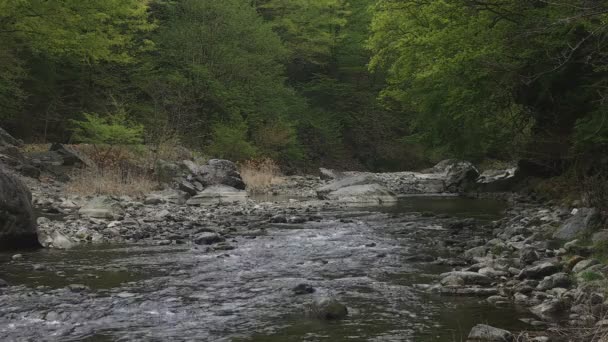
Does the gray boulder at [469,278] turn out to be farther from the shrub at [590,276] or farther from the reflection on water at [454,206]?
the reflection on water at [454,206]

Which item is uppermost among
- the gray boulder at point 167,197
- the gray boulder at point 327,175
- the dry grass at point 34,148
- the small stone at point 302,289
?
A: the dry grass at point 34,148

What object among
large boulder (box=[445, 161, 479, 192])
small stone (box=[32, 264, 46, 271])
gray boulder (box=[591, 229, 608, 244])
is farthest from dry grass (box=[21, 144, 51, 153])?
gray boulder (box=[591, 229, 608, 244])

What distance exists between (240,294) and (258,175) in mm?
17606

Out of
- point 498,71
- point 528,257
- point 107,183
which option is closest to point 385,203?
point 498,71

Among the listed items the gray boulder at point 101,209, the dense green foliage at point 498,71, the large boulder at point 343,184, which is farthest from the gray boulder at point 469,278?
the large boulder at point 343,184

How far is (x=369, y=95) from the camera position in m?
43.3

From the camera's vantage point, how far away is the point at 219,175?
68.4 feet

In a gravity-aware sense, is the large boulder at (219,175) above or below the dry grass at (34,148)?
below

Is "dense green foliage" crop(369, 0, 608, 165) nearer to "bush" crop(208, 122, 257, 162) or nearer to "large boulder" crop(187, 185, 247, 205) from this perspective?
"large boulder" crop(187, 185, 247, 205)

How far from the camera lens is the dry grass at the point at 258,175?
23312mm

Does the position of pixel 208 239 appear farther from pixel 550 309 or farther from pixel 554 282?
pixel 550 309

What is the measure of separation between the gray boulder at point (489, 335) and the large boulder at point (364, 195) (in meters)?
13.7

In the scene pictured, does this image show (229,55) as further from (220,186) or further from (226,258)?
(226,258)

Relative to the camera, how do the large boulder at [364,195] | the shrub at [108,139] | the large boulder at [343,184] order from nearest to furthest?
1. the large boulder at [364,195]
2. the shrub at [108,139]
3. the large boulder at [343,184]
